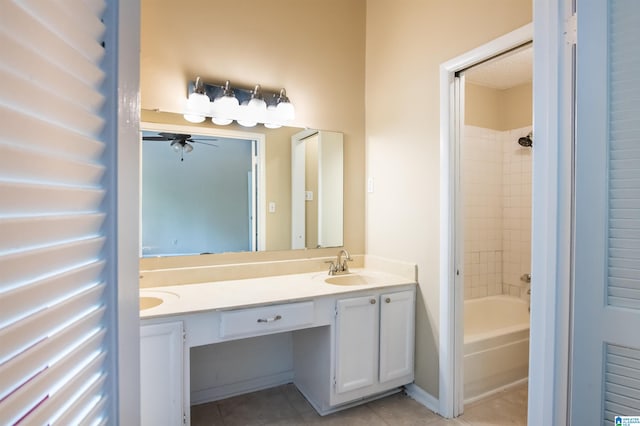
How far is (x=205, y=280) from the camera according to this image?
6.92 feet

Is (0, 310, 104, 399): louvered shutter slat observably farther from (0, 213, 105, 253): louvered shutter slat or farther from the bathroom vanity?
the bathroom vanity

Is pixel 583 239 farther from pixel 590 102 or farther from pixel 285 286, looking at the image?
pixel 285 286

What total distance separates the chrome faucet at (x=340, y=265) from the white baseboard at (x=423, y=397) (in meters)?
0.88

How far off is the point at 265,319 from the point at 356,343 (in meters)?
0.61

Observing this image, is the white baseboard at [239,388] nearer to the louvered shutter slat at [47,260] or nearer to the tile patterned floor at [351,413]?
the tile patterned floor at [351,413]

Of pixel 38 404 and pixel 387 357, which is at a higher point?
pixel 38 404

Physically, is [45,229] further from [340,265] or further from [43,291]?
[340,265]

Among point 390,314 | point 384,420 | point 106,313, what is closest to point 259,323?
point 390,314

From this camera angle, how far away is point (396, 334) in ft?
6.96

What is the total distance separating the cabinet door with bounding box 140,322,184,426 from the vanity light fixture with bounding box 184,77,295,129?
4.25 ft

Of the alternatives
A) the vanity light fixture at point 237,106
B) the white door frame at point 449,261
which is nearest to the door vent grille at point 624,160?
the white door frame at point 449,261

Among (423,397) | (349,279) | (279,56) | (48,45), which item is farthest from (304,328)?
Answer: (279,56)

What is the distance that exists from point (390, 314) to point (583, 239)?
4.44 ft

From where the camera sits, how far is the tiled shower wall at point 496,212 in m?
3.19
